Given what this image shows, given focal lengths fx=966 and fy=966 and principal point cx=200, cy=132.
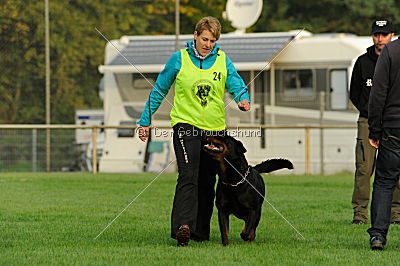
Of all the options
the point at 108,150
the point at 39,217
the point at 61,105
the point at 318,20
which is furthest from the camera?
the point at 318,20

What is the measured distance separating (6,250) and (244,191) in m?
1.86

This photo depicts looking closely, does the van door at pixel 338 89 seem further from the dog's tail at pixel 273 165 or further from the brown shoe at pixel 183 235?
the brown shoe at pixel 183 235

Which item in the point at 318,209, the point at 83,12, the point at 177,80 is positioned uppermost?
the point at 83,12

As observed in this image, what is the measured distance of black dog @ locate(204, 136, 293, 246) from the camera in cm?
743

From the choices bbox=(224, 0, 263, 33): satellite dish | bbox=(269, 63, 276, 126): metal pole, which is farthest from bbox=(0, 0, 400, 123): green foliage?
bbox=(269, 63, 276, 126): metal pole

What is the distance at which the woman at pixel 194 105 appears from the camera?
744 cm

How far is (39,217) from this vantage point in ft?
32.4

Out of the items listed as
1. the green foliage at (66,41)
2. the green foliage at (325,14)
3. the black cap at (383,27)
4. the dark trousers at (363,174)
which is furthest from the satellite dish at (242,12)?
the black cap at (383,27)

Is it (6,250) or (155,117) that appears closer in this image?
(6,250)

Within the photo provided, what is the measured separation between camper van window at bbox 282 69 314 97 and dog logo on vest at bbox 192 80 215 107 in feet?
45.9

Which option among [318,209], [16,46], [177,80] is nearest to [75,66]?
[16,46]

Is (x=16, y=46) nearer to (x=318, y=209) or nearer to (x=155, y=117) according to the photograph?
(x=155, y=117)

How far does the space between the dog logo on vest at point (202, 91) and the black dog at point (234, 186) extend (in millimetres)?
299

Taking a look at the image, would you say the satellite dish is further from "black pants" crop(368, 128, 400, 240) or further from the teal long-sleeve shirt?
"black pants" crop(368, 128, 400, 240)
